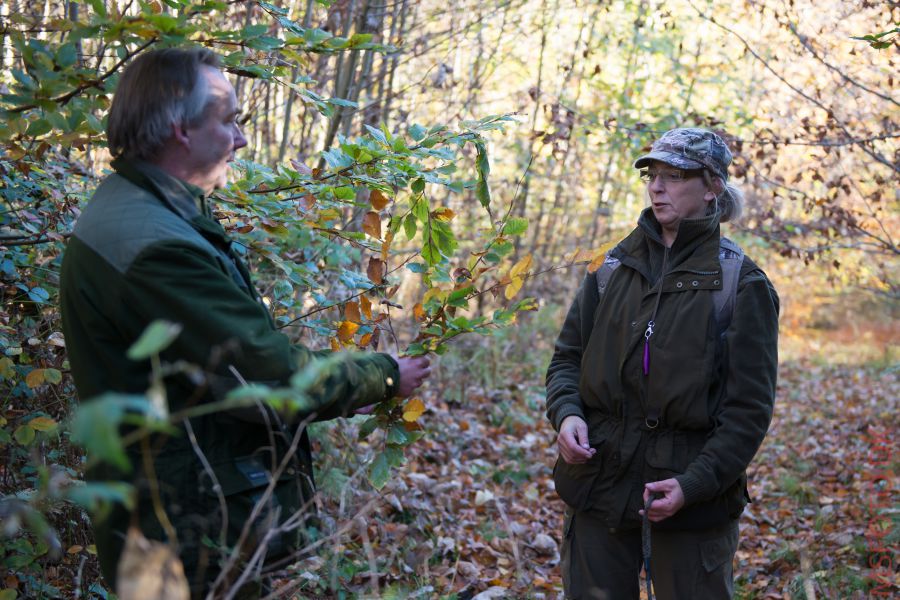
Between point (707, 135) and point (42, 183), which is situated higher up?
point (707, 135)

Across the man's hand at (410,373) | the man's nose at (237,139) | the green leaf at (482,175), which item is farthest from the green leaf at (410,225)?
the man's nose at (237,139)

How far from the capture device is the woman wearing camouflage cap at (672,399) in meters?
2.86

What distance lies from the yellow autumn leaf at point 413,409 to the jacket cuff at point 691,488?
97 cm

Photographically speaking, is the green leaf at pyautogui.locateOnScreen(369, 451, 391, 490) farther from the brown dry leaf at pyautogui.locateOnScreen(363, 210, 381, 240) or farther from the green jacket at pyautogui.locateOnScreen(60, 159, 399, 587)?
the brown dry leaf at pyautogui.locateOnScreen(363, 210, 381, 240)

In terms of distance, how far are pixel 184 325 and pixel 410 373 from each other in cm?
72

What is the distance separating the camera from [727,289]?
9.70ft

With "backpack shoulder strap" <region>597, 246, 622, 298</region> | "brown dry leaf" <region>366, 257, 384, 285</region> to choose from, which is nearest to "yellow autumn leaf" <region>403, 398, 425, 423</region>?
"brown dry leaf" <region>366, 257, 384, 285</region>

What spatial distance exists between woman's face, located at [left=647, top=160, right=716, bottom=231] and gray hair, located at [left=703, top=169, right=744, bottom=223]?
2 cm

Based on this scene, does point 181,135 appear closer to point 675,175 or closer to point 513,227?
point 513,227

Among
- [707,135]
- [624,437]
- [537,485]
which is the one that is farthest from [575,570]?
[537,485]

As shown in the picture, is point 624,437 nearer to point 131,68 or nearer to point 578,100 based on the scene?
point 131,68

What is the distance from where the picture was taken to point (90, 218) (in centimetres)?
205

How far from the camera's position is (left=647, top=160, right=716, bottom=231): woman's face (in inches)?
123

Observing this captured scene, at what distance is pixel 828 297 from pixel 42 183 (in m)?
20.1
